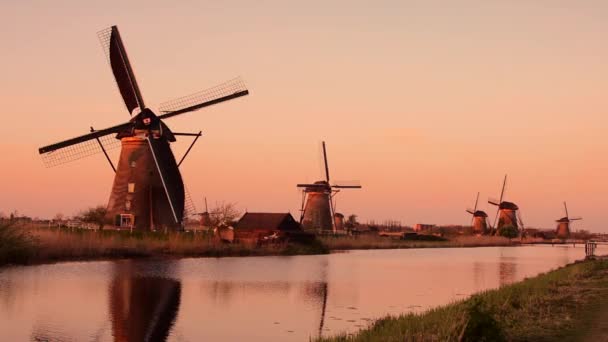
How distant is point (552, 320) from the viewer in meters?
14.6

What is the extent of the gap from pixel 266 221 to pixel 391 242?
25.7 m

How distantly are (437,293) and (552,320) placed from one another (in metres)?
11.5

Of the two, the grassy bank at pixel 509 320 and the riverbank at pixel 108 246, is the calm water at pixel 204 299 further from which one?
the grassy bank at pixel 509 320

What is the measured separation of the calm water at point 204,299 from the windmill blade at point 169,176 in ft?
25.9

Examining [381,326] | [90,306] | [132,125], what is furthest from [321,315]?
[132,125]

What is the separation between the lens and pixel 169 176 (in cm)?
4372

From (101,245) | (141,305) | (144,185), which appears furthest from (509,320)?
(144,185)

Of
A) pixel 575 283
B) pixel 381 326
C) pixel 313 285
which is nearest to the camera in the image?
pixel 381 326

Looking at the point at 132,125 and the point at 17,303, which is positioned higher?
the point at 132,125

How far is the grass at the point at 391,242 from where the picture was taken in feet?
217

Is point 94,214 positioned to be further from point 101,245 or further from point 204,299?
point 204,299

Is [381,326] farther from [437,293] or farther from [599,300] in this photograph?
[437,293]

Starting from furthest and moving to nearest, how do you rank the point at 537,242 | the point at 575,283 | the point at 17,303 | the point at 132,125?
the point at 537,242, the point at 132,125, the point at 575,283, the point at 17,303

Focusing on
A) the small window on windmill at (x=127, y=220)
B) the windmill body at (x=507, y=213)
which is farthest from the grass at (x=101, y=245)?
the windmill body at (x=507, y=213)
